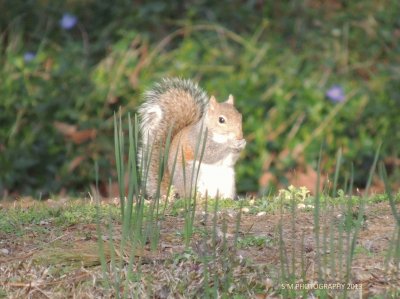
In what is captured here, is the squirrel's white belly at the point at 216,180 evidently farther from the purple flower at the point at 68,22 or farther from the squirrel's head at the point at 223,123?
the purple flower at the point at 68,22

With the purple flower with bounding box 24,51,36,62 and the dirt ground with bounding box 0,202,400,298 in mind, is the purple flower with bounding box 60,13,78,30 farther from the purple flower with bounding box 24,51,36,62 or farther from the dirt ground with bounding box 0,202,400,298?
the dirt ground with bounding box 0,202,400,298

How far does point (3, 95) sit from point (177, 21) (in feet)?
5.78

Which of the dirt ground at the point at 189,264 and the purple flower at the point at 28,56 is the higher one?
the purple flower at the point at 28,56

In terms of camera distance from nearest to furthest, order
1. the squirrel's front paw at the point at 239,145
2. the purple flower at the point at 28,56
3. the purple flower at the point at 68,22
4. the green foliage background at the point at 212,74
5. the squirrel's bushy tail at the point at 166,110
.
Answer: the squirrel's front paw at the point at 239,145 < the squirrel's bushy tail at the point at 166,110 < the green foliage background at the point at 212,74 < the purple flower at the point at 28,56 < the purple flower at the point at 68,22

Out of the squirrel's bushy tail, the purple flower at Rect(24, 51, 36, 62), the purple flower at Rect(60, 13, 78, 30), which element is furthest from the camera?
the purple flower at Rect(60, 13, 78, 30)

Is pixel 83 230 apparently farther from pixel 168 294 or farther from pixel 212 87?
pixel 212 87

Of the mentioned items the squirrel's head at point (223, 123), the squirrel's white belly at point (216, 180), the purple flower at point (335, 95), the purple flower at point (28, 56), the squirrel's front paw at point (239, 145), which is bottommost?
the squirrel's white belly at point (216, 180)

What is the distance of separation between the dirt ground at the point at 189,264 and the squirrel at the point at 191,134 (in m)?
1.09

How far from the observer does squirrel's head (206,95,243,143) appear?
17.5 feet

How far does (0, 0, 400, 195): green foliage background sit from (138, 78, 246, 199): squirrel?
140 cm

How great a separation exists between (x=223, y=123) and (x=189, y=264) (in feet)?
5.94

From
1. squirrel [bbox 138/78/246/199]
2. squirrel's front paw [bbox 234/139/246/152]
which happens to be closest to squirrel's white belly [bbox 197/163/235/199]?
squirrel [bbox 138/78/246/199]

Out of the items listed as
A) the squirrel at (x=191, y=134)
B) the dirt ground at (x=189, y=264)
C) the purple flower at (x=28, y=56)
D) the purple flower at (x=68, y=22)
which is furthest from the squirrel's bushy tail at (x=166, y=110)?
the purple flower at (x=68, y=22)

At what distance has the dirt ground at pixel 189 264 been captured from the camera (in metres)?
3.50
